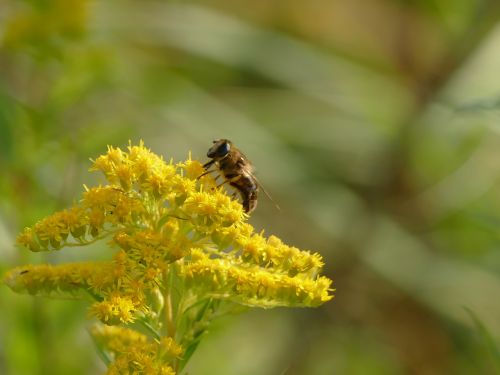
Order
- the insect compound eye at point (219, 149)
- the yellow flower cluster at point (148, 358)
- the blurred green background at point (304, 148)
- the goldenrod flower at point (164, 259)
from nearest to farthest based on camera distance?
the yellow flower cluster at point (148, 358), the goldenrod flower at point (164, 259), the insect compound eye at point (219, 149), the blurred green background at point (304, 148)

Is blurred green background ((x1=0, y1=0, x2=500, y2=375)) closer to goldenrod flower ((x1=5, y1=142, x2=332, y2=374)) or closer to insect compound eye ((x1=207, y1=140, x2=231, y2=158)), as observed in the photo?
insect compound eye ((x1=207, y1=140, x2=231, y2=158))

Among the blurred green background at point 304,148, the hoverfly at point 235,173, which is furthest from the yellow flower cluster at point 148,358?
the blurred green background at point 304,148

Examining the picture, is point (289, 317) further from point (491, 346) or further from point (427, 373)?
point (491, 346)

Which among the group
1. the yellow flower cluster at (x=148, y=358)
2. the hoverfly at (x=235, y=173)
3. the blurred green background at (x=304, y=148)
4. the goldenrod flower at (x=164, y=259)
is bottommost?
the yellow flower cluster at (x=148, y=358)

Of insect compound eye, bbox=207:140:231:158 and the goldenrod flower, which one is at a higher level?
insect compound eye, bbox=207:140:231:158

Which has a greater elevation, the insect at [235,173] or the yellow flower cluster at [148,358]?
the insect at [235,173]

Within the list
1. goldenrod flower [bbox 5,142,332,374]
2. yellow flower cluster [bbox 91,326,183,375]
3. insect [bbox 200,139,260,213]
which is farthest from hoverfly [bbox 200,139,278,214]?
yellow flower cluster [bbox 91,326,183,375]

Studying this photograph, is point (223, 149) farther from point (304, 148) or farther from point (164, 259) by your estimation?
point (304, 148)

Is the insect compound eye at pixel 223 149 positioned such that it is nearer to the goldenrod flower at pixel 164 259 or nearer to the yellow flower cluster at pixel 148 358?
the goldenrod flower at pixel 164 259
